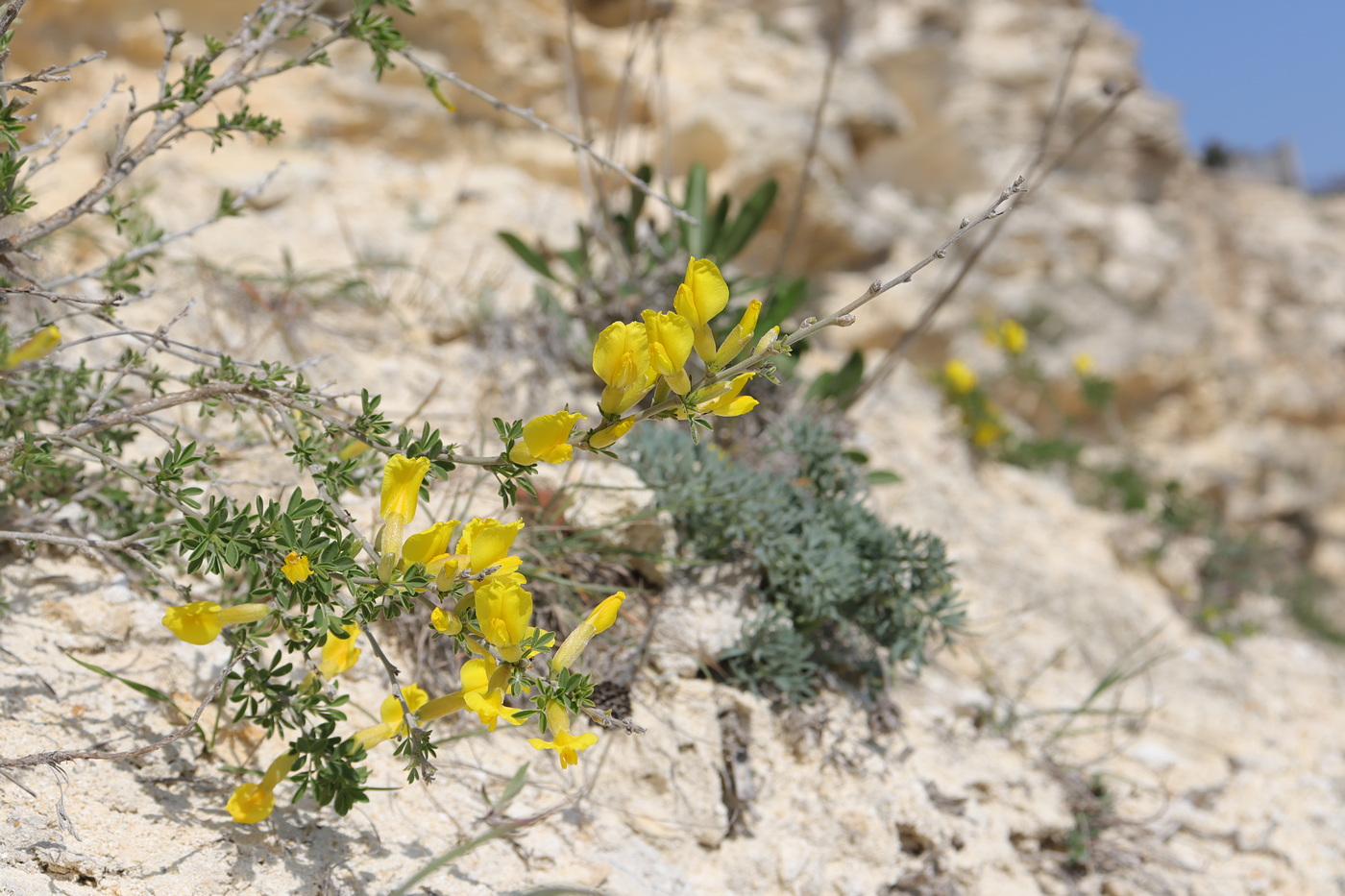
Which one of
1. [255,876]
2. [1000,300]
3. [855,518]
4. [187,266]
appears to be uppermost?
[1000,300]

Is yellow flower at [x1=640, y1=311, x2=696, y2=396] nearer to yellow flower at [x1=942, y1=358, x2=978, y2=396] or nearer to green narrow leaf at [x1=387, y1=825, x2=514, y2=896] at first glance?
green narrow leaf at [x1=387, y1=825, x2=514, y2=896]

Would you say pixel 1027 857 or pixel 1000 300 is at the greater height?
pixel 1000 300

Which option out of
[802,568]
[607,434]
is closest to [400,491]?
[607,434]

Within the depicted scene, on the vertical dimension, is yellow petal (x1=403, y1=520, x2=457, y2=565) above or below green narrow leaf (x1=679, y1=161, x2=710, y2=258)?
below

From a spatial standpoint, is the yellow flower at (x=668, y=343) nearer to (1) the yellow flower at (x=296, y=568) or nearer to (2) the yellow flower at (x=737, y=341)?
(2) the yellow flower at (x=737, y=341)

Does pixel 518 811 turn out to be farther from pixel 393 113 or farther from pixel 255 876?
pixel 393 113

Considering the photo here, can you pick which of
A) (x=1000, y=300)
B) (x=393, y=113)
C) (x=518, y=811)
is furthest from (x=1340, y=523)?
(x=518, y=811)

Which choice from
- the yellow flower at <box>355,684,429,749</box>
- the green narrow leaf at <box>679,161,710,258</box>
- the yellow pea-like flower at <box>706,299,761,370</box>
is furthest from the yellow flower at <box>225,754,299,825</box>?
the green narrow leaf at <box>679,161,710,258</box>
